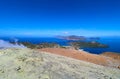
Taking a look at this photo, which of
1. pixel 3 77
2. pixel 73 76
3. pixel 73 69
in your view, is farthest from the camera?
pixel 73 69

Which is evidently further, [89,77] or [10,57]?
[10,57]

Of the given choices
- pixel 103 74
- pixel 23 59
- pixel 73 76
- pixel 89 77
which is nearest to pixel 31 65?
pixel 23 59

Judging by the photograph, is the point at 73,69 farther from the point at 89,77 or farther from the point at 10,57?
the point at 10,57

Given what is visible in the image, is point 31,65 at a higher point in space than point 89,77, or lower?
higher

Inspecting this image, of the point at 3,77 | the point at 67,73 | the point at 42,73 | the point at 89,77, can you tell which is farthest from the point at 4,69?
the point at 89,77

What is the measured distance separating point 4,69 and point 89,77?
9.07 feet

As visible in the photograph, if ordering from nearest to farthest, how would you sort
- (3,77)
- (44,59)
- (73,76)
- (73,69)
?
(3,77) < (73,76) < (73,69) < (44,59)

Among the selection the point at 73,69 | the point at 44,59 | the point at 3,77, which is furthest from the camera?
the point at 44,59

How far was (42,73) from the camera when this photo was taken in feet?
17.3

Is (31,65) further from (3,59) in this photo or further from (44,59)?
(3,59)

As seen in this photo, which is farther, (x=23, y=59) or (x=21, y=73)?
(x=23, y=59)

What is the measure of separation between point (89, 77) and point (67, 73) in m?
0.73

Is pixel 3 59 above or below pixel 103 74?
above

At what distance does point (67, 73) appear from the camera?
5539 millimetres
